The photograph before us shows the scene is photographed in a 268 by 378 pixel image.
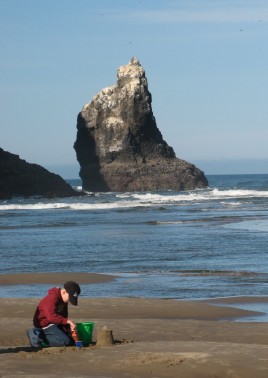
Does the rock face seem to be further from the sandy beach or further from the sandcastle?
the sandcastle

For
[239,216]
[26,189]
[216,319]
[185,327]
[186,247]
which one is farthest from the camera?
A: [26,189]

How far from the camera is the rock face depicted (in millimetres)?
88438

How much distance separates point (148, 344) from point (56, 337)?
1109mm

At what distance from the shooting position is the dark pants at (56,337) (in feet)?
38.4

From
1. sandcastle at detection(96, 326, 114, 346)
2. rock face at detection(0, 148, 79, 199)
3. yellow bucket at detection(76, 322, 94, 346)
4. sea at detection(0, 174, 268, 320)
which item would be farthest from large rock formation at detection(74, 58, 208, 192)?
sandcastle at detection(96, 326, 114, 346)

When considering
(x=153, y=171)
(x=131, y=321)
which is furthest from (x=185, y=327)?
(x=153, y=171)

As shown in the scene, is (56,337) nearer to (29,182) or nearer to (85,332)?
(85,332)

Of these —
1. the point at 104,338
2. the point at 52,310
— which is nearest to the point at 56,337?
the point at 52,310

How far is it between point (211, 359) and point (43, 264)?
14.2 meters

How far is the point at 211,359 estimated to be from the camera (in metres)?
10.4

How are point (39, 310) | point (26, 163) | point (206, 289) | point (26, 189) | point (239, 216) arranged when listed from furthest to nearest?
point (26, 163) < point (26, 189) < point (239, 216) < point (206, 289) < point (39, 310)

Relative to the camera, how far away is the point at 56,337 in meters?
11.7

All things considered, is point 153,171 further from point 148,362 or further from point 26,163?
point 148,362

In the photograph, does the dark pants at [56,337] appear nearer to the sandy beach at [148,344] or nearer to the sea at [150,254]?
the sandy beach at [148,344]
